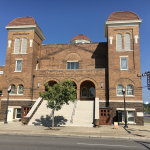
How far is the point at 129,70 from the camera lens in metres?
22.6

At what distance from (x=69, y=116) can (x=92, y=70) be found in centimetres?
802

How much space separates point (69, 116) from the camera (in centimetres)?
2012

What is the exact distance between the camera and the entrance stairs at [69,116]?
18891mm

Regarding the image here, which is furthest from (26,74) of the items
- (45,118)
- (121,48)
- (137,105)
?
(137,105)

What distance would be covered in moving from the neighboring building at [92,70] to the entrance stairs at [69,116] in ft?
4.45

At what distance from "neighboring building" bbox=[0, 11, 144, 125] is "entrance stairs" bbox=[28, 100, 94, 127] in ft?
Result: 4.45

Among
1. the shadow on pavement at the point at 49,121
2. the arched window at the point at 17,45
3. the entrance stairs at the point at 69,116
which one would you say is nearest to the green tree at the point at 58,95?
the shadow on pavement at the point at 49,121

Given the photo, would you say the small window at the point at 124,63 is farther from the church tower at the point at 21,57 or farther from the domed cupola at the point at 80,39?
the domed cupola at the point at 80,39

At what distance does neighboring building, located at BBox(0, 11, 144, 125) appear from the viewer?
22.0 metres

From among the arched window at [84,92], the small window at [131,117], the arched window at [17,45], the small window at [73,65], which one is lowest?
the small window at [131,117]

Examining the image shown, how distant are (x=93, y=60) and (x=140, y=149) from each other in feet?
66.0

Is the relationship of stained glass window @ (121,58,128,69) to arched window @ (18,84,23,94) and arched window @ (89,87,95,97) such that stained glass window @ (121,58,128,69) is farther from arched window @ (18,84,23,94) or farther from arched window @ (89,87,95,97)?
arched window @ (18,84,23,94)

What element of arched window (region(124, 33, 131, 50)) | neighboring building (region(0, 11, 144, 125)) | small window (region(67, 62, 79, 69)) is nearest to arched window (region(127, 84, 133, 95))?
neighboring building (region(0, 11, 144, 125))

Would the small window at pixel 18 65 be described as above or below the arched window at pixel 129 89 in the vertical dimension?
above
